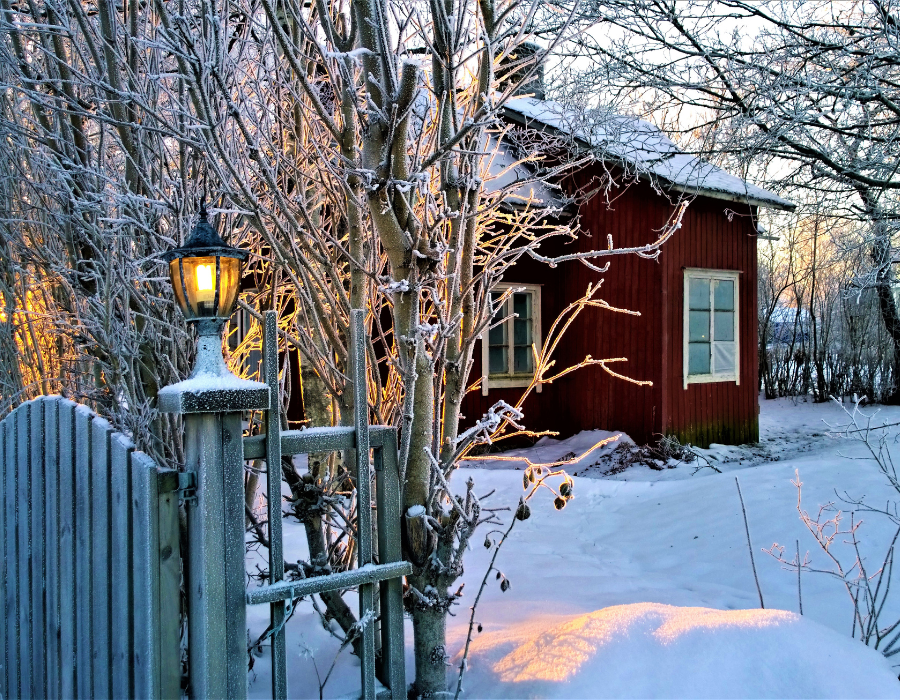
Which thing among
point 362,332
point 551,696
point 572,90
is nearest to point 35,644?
point 362,332

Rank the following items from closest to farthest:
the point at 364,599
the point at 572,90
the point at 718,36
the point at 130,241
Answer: the point at 364,599, the point at 130,241, the point at 718,36, the point at 572,90

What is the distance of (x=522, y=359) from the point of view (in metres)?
11.5

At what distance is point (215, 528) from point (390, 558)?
0.69 meters

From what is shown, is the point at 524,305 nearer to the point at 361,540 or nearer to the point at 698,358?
the point at 698,358

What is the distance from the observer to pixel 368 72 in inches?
98.3

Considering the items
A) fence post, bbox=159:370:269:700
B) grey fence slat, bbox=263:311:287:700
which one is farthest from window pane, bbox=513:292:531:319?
fence post, bbox=159:370:269:700

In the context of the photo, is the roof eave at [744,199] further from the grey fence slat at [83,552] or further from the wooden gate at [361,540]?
the grey fence slat at [83,552]

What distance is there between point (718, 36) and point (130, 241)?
187 inches

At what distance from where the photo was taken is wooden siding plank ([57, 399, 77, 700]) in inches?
89.9

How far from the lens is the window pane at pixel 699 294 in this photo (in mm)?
11000

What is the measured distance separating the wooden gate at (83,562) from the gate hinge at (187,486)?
19 mm

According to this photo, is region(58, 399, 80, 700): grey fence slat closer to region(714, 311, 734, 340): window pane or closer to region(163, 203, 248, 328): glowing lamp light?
region(163, 203, 248, 328): glowing lamp light

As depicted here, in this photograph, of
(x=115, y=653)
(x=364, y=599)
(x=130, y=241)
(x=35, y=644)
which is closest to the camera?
(x=115, y=653)

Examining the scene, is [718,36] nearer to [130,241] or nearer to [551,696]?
[130,241]
